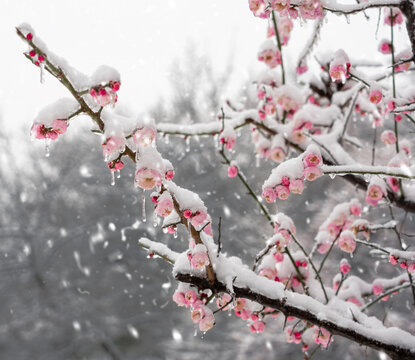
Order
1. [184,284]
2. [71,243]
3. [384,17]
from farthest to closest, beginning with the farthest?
[71,243] < [384,17] < [184,284]

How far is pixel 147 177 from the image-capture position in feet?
4.05

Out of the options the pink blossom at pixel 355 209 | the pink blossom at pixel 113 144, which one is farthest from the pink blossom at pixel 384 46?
the pink blossom at pixel 113 144

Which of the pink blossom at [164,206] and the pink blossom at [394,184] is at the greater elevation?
the pink blossom at [164,206]

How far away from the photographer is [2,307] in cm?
892

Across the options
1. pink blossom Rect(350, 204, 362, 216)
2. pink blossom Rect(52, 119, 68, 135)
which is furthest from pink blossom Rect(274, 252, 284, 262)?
pink blossom Rect(52, 119, 68, 135)

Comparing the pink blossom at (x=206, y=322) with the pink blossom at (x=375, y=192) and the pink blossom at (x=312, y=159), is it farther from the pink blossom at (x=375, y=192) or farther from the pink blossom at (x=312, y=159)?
the pink blossom at (x=375, y=192)

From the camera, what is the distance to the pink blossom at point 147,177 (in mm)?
1228

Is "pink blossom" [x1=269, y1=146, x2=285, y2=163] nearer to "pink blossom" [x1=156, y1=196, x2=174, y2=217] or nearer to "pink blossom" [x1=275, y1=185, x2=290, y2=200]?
"pink blossom" [x1=275, y1=185, x2=290, y2=200]

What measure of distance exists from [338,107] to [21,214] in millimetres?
9385

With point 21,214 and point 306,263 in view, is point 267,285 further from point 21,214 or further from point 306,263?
point 21,214

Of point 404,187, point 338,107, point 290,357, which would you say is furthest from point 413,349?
point 290,357

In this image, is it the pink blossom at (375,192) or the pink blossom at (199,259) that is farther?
the pink blossom at (375,192)

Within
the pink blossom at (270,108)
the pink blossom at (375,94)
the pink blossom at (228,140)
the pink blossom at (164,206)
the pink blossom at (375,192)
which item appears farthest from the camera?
the pink blossom at (270,108)

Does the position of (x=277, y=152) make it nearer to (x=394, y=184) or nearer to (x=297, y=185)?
(x=394, y=184)
